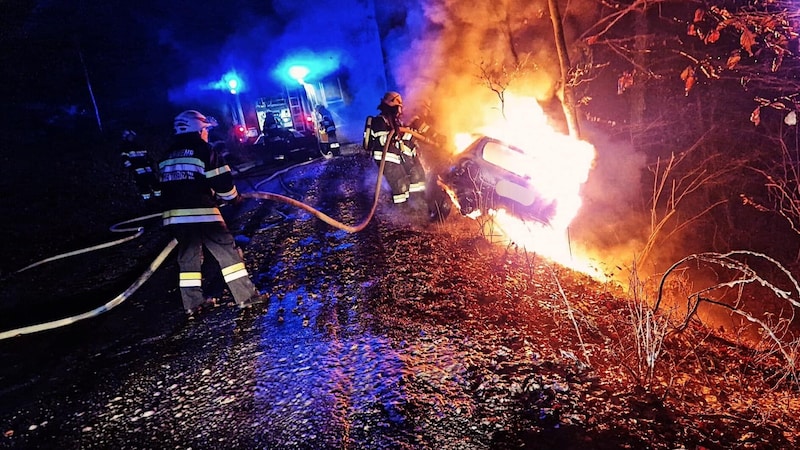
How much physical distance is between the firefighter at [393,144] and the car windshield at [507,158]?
1428mm

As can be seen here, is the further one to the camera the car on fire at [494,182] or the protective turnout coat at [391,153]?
the protective turnout coat at [391,153]

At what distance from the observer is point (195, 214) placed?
13.4 ft

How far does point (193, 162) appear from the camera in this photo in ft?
13.4

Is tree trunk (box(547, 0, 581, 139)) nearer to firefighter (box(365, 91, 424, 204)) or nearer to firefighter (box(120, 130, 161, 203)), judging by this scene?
firefighter (box(365, 91, 424, 204))

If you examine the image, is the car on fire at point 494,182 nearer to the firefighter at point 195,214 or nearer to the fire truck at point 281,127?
the firefighter at point 195,214

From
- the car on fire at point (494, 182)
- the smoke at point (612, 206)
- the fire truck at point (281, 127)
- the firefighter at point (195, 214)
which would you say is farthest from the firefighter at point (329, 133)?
the firefighter at point (195, 214)

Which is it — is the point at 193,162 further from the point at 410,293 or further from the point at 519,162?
the point at 519,162

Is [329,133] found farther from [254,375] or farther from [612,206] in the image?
[254,375]

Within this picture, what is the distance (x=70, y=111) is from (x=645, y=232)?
20719 millimetres

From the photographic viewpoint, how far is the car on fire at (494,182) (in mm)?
4867

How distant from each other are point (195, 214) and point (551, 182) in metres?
3.80

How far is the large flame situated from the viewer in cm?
479

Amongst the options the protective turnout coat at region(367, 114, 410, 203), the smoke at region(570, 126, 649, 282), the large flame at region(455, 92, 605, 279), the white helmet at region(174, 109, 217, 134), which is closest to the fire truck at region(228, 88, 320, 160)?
the protective turnout coat at region(367, 114, 410, 203)

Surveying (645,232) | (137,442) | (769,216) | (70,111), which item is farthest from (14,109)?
(769,216)
